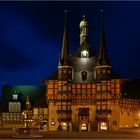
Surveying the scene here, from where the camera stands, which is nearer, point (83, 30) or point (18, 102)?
point (83, 30)

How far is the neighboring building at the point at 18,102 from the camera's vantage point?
303ft

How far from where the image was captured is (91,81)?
81000 mm

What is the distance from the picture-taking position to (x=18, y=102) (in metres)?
101

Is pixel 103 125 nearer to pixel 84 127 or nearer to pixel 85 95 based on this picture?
pixel 84 127

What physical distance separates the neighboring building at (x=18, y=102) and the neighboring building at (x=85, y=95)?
36.6 ft

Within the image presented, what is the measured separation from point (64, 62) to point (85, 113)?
11073 millimetres

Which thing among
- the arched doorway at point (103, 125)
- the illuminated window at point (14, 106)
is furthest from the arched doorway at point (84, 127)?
the illuminated window at point (14, 106)

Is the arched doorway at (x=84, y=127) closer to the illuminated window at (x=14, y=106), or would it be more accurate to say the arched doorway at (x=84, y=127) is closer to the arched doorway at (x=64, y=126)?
the arched doorway at (x=64, y=126)

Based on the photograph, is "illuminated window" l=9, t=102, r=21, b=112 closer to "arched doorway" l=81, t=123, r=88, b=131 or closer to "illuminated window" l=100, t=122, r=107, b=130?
"arched doorway" l=81, t=123, r=88, b=131

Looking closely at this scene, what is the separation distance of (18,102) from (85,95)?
2623cm

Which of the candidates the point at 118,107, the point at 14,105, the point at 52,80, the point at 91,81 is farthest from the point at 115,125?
the point at 14,105

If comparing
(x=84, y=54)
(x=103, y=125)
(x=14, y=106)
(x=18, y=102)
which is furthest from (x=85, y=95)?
(x=14, y=106)

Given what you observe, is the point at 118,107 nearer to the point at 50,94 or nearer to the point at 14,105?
the point at 50,94

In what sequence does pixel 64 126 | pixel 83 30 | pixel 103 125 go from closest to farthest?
pixel 103 125, pixel 64 126, pixel 83 30
